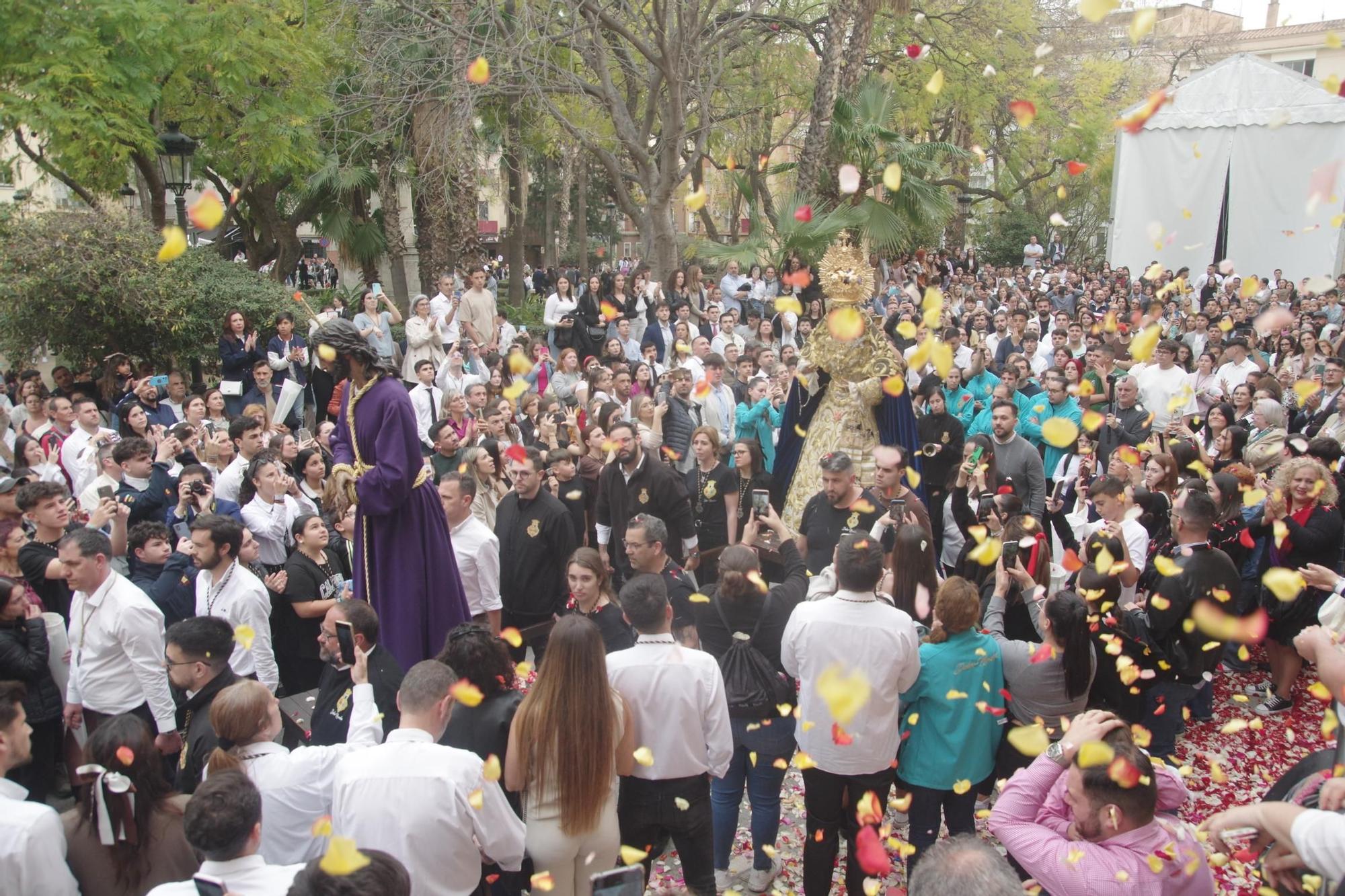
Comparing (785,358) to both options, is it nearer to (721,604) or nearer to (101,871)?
(721,604)

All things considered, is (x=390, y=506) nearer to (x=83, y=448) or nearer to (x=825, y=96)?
A: (x=83, y=448)

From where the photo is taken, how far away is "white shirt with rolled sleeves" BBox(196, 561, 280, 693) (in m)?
4.71

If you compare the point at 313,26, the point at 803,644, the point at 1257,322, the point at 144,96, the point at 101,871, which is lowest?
the point at 101,871

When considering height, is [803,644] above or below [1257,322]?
below

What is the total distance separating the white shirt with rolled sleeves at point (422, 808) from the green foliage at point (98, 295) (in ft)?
29.0

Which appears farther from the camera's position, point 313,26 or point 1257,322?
point 313,26

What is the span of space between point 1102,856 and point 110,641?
400cm

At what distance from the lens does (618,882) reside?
3031 millimetres

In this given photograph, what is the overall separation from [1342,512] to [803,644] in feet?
15.8

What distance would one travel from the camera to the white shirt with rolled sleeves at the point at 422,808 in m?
3.03

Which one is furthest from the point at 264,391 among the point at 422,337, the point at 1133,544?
the point at 1133,544

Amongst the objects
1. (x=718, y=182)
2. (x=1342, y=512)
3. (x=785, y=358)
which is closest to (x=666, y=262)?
(x=785, y=358)

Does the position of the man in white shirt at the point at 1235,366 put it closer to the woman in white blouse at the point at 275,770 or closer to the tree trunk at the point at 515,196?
the woman in white blouse at the point at 275,770

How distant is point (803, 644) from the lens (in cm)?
402
